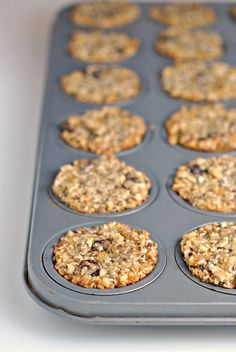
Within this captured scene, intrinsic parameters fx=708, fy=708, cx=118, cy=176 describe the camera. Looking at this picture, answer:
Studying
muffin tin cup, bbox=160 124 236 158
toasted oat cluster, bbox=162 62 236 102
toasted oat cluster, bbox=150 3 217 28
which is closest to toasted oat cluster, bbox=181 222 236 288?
muffin tin cup, bbox=160 124 236 158

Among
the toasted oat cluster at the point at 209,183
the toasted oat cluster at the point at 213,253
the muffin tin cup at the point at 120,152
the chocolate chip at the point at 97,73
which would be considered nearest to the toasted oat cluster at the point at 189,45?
the chocolate chip at the point at 97,73

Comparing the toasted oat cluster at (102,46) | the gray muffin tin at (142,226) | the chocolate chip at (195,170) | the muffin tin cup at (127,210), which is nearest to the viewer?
the gray muffin tin at (142,226)

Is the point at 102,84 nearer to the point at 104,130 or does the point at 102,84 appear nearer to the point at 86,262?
the point at 104,130

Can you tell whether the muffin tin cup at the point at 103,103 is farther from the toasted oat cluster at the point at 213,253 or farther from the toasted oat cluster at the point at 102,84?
the toasted oat cluster at the point at 213,253

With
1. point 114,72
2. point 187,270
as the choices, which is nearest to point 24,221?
point 187,270

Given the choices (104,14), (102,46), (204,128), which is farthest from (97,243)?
(104,14)
